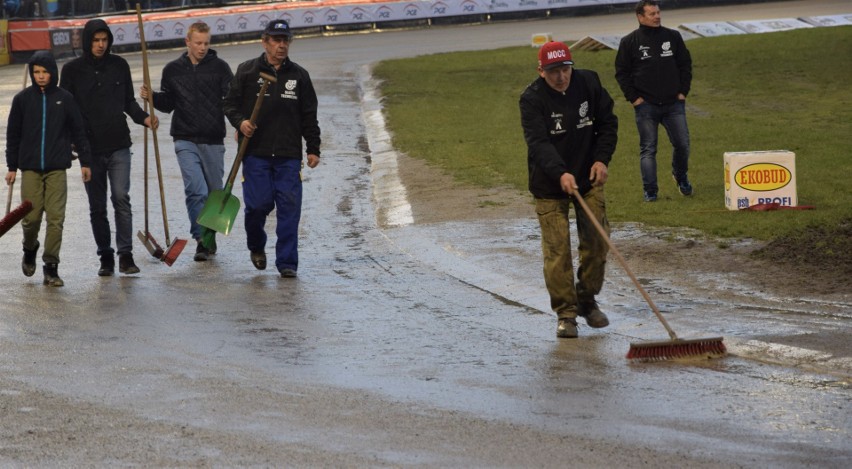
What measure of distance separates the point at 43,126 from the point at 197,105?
166 centimetres

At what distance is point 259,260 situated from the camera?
1198cm

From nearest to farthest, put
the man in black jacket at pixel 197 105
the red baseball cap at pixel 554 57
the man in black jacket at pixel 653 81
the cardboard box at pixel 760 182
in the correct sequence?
1. the red baseball cap at pixel 554 57
2. the man in black jacket at pixel 197 105
3. the cardboard box at pixel 760 182
4. the man in black jacket at pixel 653 81

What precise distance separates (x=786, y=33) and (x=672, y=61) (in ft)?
66.5

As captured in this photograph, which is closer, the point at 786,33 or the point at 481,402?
the point at 481,402

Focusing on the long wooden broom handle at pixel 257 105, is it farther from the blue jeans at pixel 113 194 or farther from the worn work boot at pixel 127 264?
the worn work boot at pixel 127 264

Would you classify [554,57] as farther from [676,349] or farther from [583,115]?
[676,349]

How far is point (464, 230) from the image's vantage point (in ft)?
43.4

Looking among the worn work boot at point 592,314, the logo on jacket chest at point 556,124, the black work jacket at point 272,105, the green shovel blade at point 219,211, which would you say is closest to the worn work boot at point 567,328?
the worn work boot at point 592,314

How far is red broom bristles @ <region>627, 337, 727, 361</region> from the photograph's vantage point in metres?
8.21

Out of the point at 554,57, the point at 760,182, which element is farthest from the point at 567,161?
the point at 760,182

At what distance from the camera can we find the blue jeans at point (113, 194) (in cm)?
1206

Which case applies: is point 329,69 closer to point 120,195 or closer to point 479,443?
point 120,195

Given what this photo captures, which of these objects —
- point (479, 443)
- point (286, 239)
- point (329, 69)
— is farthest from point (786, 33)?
point (479, 443)

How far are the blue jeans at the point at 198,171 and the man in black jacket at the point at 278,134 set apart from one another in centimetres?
105
